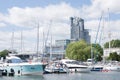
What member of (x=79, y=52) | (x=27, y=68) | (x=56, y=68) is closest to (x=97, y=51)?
(x=79, y=52)

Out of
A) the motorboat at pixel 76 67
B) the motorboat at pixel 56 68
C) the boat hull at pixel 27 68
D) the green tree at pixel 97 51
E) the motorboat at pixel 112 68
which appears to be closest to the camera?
the boat hull at pixel 27 68

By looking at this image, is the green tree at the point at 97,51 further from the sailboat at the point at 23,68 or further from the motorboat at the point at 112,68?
the sailboat at the point at 23,68

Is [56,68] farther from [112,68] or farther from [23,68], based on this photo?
[112,68]

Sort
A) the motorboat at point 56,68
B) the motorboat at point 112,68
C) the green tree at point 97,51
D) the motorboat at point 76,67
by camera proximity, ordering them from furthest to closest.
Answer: the green tree at point 97,51
the motorboat at point 112,68
the motorboat at point 76,67
the motorboat at point 56,68

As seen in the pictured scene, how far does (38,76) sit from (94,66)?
5041 centimetres

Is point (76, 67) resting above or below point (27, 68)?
below

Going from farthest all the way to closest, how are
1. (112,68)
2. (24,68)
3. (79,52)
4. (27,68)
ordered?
(79,52) < (112,68) < (24,68) < (27,68)

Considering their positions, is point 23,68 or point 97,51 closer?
point 23,68

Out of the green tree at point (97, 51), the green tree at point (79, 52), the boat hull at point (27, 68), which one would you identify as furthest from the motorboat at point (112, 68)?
the boat hull at point (27, 68)

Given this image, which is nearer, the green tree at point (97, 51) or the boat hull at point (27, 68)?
the boat hull at point (27, 68)

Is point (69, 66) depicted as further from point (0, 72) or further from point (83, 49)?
point (83, 49)

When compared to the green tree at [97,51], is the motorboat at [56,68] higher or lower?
lower

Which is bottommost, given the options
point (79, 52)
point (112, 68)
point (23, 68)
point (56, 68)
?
point (112, 68)

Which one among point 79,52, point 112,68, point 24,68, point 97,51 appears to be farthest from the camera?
point 97,51
